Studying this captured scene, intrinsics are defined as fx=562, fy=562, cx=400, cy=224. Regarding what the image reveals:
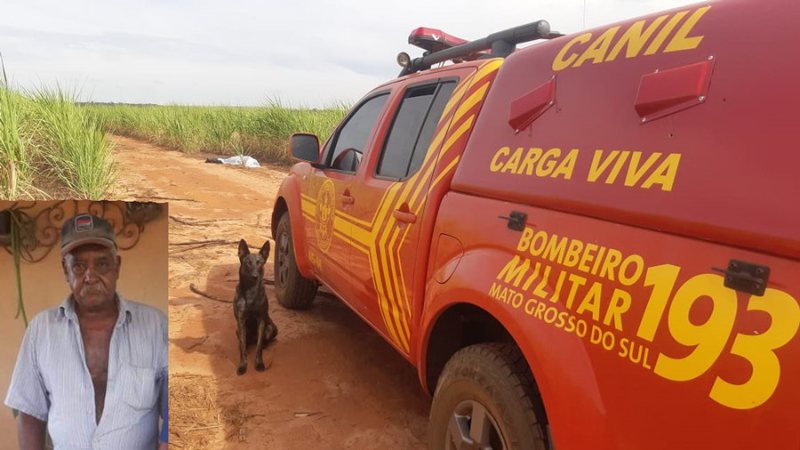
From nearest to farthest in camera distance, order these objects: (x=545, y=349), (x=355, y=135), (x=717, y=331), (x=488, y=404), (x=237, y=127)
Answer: (x=717, y=331) → (x=545, y=349) → (x=488, y=404) → (x=355, y=135) → (x=237, y=127)

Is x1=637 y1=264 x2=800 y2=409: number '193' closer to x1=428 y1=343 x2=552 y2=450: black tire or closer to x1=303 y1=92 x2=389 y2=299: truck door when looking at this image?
x1=428 y1=343 x2=552 y2=450: black tire

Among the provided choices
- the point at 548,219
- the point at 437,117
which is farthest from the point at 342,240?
the point at 548,219

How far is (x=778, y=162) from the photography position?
1.18 meters

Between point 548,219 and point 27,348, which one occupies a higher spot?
point 548,219

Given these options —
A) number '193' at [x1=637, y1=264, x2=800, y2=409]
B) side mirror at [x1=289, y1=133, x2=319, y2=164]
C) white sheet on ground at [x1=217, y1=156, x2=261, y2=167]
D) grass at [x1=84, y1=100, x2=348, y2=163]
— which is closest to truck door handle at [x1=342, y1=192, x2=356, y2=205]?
side mirror at [x1=289, y1=133, x2=319, y2=164]

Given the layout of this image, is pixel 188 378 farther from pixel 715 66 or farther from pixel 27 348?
pixel 715 66

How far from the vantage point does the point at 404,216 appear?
8.66 feet

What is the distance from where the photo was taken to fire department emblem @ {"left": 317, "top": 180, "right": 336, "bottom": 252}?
3719 mm

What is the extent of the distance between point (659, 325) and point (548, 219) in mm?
514

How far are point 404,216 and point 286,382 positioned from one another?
1629mm

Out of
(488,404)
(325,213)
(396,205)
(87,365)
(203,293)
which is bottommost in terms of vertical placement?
(203,293)

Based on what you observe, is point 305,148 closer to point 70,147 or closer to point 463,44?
point 463,44

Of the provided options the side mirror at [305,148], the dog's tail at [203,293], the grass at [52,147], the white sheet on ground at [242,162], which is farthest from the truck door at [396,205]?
the white sheet on ground at [242,162]

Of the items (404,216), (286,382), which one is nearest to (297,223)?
→ (286,382)
